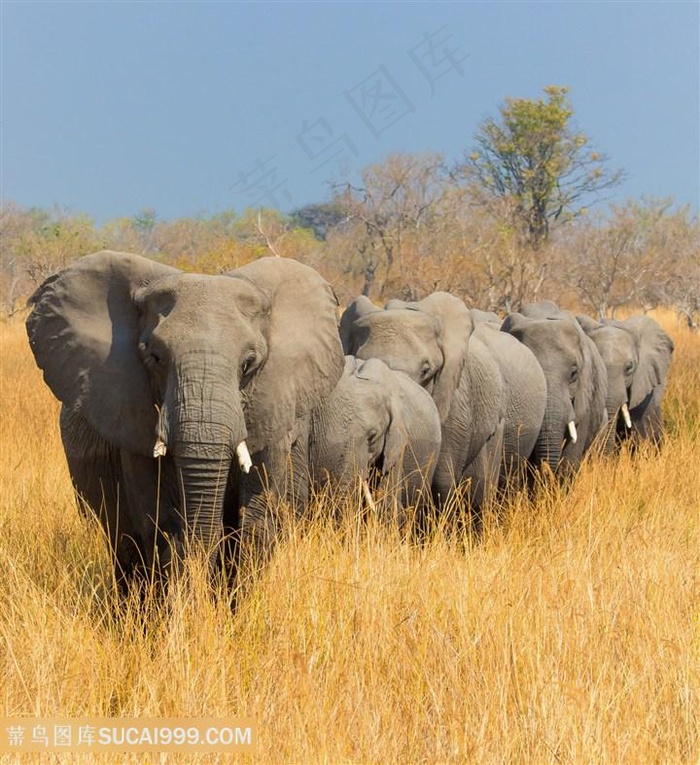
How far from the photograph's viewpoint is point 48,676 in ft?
14.3

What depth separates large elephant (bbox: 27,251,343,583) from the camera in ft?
14.8

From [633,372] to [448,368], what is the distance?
5007mm

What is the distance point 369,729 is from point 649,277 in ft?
112

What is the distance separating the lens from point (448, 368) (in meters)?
7.91

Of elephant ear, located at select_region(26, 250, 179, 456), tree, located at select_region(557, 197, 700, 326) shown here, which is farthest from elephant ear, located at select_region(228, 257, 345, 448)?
tree, located at select_region(557, 197, 700, 326)

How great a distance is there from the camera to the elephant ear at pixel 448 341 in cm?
789

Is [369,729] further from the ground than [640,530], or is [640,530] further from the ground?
[369,729]

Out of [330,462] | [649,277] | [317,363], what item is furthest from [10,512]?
[649,277]

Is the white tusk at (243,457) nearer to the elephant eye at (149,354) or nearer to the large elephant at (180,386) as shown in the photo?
the large elephant at (180,386)

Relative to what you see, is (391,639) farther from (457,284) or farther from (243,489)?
(457,284)

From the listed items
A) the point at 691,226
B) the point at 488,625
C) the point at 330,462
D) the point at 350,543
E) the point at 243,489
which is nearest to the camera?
the point at 488,625

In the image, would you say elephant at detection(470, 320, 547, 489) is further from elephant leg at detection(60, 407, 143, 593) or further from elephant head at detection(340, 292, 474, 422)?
elephant leg at detection(60, 407, 143, 593)

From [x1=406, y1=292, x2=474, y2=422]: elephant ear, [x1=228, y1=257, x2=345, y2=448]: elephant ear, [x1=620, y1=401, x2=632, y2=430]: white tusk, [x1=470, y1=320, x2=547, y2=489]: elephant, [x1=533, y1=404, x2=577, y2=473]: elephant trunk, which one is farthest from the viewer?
[x1=620, y1=401, x2=632, y2=430]: white tusk

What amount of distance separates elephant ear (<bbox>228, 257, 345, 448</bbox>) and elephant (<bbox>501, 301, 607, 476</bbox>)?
14.6ft
